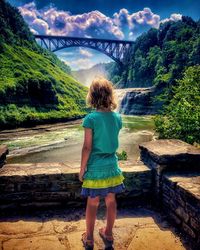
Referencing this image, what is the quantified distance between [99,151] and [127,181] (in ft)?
3.94

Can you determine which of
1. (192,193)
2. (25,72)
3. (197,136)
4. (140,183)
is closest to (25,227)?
(140,183)

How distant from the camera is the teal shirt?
246cm

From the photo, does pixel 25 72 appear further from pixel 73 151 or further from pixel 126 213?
pixel 126 213

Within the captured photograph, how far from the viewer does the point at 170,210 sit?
3.17 metres

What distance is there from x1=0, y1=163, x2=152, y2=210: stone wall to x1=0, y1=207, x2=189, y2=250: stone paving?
0.13 meters

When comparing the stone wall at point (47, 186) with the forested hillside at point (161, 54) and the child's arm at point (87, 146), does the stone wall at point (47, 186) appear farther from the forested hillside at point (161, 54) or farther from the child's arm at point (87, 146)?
the forested hillside at point (161, 54)

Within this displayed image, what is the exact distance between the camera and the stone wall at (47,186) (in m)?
3.31

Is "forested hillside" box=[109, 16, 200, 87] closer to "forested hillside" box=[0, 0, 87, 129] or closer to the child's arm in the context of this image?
"forested hillside" box=[0, 0, 87, 129]

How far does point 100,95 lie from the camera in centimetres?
253

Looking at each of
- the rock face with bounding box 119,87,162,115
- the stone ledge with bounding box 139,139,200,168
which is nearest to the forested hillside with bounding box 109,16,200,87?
the rock face with bounding box 119,87,162,115

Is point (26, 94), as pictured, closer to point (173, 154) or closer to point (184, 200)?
point (173, 154)

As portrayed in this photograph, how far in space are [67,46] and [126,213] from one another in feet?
177

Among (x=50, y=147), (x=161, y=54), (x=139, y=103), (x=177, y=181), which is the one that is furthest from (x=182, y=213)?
(x=161, y=54)

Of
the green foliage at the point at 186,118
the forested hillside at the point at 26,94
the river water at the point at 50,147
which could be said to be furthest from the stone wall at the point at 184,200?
the forested hillside at the point at 26,94
